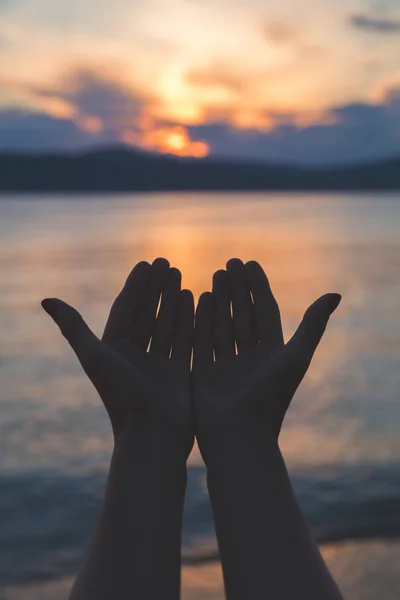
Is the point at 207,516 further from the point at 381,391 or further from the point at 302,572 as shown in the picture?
the point at 381,391

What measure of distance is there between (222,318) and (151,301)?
262mm

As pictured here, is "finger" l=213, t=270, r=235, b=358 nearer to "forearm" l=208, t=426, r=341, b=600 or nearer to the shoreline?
"forearm" l=208, t=426, r=341, b=600

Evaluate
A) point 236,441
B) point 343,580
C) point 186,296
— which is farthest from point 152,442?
point 343,580

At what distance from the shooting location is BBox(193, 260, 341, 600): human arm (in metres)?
1.98

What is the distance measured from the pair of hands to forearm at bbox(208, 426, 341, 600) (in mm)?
112

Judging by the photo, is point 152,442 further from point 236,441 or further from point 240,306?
point 240,306

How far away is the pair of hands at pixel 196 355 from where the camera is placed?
2469 millimetres

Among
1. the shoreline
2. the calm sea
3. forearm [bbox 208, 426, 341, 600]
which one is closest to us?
forearm [bbox 208, 426, 341, 600]

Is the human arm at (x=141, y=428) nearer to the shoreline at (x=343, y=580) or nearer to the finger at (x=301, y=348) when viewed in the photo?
the finger at (x=301, y=348)

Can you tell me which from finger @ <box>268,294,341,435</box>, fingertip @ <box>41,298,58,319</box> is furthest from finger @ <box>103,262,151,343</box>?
finger @ <box>268,294,341,435</box>

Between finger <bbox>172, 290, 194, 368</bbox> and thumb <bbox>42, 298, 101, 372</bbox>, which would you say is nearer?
thumb <bbox>42, 298, 101, 372</bbox>

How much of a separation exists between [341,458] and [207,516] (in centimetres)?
85

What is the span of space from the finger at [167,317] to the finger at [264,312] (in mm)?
275

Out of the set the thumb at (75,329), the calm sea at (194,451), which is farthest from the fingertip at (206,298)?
the calm sea at (194,451)
